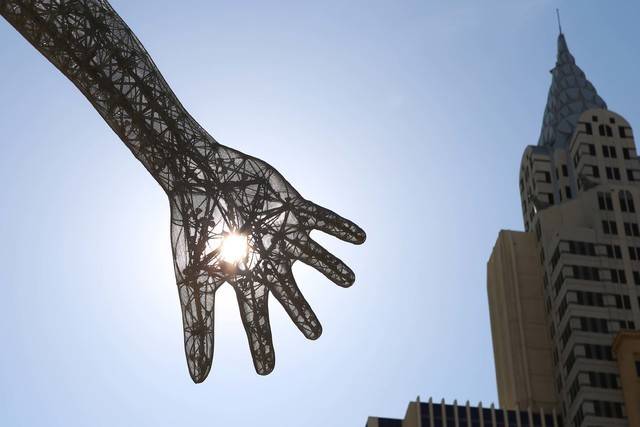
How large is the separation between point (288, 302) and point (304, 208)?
8.69ft

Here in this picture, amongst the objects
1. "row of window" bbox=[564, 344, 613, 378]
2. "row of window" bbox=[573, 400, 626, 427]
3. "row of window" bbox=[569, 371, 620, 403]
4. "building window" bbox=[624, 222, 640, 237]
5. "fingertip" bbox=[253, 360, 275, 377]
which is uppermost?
"building window" bbox=[624, 222, 640, 237]

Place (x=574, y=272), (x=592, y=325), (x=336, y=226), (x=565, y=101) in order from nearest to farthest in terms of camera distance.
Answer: (x=336, y=226) < (x=592, y=325) < (x=574, y=272) < (x=565, y=101)

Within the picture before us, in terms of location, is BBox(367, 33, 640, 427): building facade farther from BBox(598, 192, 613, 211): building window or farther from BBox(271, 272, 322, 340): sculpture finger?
BBox(271, 272, 322, 340): sculpture finger

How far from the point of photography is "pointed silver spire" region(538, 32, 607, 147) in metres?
103

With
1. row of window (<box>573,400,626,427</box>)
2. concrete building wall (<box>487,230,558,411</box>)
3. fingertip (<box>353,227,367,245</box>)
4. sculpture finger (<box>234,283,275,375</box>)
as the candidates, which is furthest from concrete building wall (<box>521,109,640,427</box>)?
sculpture finger (<box>234,283,275,375</box>)

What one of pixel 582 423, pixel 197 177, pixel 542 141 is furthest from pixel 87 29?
pixel 542 141

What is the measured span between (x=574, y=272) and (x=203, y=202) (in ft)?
198

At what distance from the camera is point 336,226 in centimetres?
3444

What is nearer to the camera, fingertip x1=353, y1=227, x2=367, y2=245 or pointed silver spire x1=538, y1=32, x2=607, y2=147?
fingertip x1=353, y1=227, x2=367, y2=245

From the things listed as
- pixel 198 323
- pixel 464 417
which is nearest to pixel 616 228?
pixel 464 417

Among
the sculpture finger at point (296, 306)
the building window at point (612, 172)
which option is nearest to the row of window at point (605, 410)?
the building window at point (612, 172)

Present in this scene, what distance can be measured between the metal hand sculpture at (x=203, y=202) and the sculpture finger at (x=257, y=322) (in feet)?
0.09

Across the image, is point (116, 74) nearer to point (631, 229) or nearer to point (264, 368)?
point (264, 368)

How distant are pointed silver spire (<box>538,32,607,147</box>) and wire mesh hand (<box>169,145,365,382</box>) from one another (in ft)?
230
